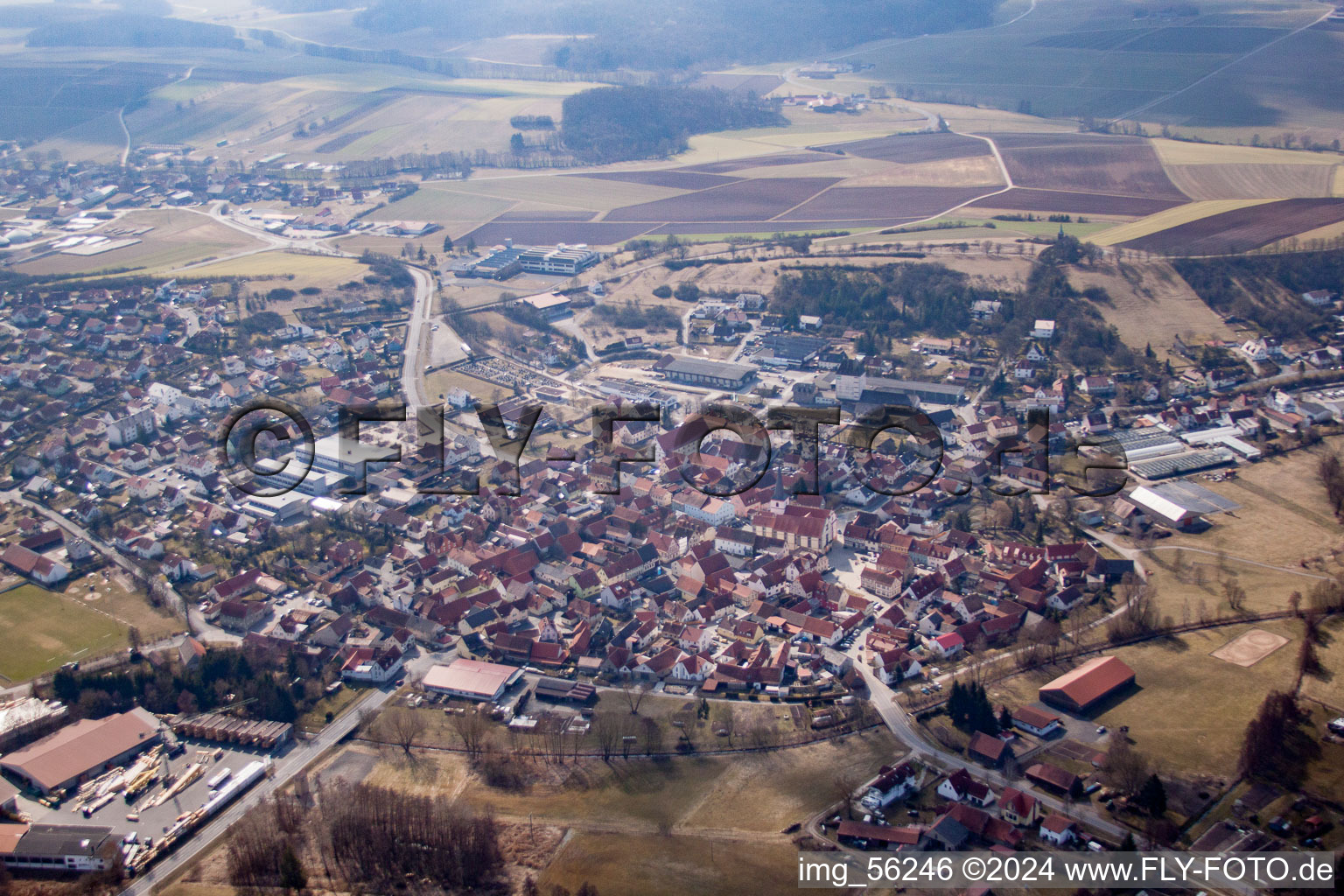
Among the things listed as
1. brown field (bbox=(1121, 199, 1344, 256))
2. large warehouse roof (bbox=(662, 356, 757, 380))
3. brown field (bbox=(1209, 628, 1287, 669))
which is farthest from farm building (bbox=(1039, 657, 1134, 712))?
brown field (bbox=(1121, 199, 1344, 256))

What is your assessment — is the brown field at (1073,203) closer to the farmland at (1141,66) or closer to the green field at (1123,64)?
the farmland at (1141,66)

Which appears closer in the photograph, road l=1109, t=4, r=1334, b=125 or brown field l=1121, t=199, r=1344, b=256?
brown field l=1121, t=199, r=1344, b=256

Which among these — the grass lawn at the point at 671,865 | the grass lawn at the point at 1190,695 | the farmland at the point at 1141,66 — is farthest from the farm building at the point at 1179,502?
the farmland at the point at 1141,66

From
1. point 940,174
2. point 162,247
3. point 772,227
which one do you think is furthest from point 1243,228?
point 162,247

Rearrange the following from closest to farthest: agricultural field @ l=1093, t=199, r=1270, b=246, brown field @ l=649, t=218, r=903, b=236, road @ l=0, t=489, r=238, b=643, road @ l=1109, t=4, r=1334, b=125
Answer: road @ l=0, t=489, r=238, b=643 → agricultural field @ l=1093, t=199, r=1270, b=246 → brown field @ l=649, t=218, r=903, b=236 → road @ l=1109, t=4, r=1334, b=125

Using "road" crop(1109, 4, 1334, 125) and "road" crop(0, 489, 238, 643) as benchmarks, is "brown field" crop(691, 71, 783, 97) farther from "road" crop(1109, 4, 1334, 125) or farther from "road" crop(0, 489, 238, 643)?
"road" crop(0, 489, 238, 643)

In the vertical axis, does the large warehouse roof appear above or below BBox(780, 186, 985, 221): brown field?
below

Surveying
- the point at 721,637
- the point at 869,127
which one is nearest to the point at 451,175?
the point at 869,127
